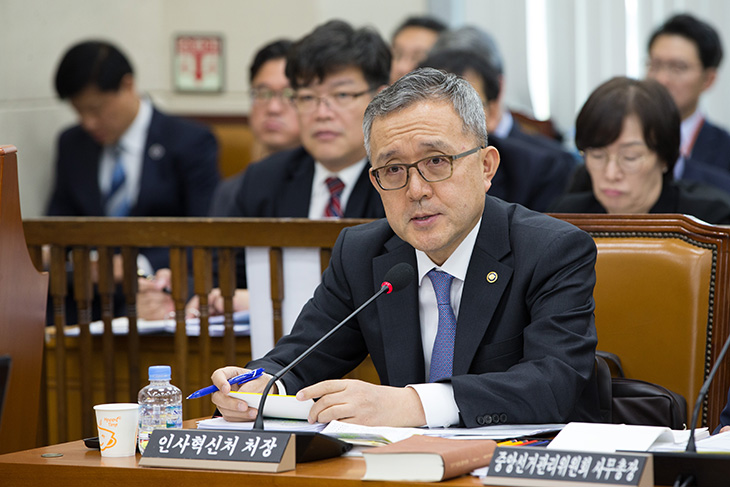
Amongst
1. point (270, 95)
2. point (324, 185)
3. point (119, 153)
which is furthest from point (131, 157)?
point (324, 185)

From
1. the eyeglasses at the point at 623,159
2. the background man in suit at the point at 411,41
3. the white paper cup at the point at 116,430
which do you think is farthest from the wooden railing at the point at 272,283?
the background man in suit at the point at 411,41

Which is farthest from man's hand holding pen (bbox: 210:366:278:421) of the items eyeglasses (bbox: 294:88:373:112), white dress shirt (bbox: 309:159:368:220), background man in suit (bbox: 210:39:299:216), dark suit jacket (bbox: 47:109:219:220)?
dark suit jacket (bbox: 47:109:219:220)

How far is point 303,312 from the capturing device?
2.16 m

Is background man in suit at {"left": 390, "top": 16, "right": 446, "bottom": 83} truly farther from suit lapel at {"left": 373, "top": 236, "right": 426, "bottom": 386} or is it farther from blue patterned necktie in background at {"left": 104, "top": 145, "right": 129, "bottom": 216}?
suit lapel at {"left": 373, "top": 236, "right": 426, "bottom": 386}

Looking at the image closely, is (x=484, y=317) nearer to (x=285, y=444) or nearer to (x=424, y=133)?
(x=424, y=133)

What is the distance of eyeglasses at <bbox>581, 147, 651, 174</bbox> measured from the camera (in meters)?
3.00

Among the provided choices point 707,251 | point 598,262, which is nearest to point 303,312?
point 598,262

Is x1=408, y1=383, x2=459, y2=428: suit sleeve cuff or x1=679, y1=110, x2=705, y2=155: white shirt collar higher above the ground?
x1=679, y1=110, x2=705, y2=155: white shirt collar

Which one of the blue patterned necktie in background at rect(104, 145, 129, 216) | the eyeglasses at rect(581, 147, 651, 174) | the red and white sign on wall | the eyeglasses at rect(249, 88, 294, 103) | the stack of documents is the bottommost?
the stack of documents

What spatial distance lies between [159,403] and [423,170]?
2.12 feet

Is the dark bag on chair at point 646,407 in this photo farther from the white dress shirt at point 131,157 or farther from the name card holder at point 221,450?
the white dress shirt at point 131,157

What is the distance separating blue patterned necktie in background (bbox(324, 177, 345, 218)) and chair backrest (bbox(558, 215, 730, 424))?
1.16 m

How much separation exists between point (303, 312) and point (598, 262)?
68cm

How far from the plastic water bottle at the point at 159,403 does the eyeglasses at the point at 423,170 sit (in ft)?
1.84
